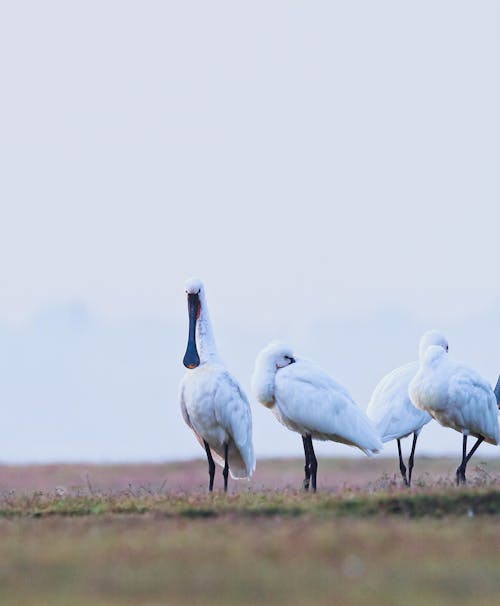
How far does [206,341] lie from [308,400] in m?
1.70

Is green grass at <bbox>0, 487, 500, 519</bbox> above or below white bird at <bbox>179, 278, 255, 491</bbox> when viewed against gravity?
below

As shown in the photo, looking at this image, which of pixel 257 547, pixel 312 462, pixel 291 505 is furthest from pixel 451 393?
pixel 257 547

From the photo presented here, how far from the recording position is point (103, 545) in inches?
548

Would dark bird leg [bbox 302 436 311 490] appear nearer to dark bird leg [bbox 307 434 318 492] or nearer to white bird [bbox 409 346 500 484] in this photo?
dark bird leg [bbox 307 434 318 492]

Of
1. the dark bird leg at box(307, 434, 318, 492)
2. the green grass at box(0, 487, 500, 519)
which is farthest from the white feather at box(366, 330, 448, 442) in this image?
the green grass at box(0, 487, 500, 519)

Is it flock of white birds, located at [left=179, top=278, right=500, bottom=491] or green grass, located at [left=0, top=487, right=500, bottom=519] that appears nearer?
green grass, located at [left=0, top=487, right=500, bottom=519]

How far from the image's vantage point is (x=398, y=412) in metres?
21.5

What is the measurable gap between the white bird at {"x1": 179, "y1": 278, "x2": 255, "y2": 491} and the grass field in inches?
74.2

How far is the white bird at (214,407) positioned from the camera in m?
20.5

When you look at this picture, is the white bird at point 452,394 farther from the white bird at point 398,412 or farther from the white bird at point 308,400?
the white bird at point 308,400

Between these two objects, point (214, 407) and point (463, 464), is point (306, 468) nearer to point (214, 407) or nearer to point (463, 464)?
point (214, 407)

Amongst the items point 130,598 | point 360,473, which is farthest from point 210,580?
point 360,473

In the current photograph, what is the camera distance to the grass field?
464 inches

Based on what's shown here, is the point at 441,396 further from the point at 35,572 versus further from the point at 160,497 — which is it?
the point at 35,572
